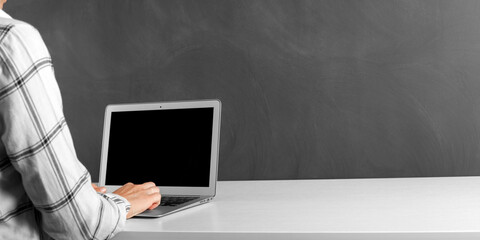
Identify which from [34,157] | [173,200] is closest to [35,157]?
[34,157]

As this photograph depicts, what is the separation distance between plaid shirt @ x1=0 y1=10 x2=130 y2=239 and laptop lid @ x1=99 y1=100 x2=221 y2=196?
54 centimetres

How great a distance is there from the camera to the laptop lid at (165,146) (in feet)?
4.15

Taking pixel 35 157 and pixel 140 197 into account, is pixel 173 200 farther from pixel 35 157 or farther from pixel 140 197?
pixel 35 157

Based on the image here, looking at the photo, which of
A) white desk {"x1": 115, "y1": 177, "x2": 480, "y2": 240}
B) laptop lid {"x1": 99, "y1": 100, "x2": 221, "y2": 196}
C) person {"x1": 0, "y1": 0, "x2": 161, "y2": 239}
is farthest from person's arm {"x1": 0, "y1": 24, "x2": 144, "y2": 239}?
laptop lid {"x1": 99, "y1": 100, "x2": 221, "y2": 196}

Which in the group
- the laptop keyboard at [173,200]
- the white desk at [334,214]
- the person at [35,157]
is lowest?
the laptop keyboard at [173,200]

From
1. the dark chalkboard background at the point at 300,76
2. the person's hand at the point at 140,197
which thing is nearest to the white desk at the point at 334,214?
the person's hand at the point at 140,197

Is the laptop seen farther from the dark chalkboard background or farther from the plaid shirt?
the plaid shirt

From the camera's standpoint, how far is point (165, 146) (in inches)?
51.9

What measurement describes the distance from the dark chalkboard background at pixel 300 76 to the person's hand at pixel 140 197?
2.05 ft

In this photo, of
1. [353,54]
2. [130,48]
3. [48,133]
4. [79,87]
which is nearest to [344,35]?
[353,54]

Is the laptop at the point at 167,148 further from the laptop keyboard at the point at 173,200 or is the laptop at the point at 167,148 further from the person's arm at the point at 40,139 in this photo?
the person's arm at the point at 40,139

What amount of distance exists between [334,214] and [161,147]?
551 millimetres

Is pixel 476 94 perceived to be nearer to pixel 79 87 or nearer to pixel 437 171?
pixel 437 171

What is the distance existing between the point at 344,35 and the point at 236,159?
0.56 meters
